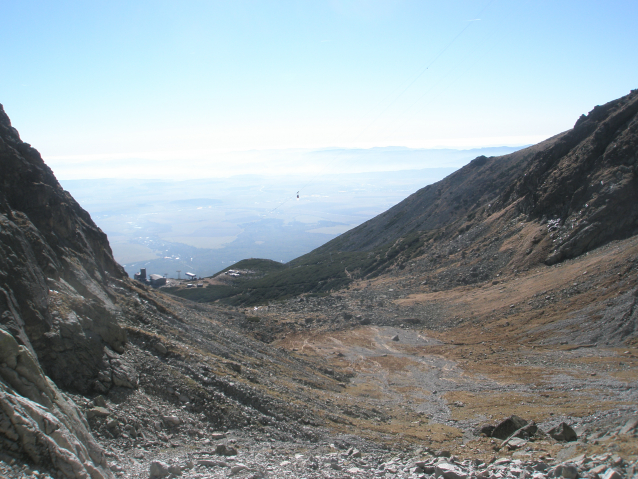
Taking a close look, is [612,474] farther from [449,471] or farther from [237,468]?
[237,468]

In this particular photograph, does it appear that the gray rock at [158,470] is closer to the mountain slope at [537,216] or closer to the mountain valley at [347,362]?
the mountain valley at [347,362]

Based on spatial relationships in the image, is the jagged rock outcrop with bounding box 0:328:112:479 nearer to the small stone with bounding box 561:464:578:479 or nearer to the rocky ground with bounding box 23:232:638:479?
the rocky ground with bounding box 23:232:638:479

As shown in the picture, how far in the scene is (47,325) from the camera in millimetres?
10562

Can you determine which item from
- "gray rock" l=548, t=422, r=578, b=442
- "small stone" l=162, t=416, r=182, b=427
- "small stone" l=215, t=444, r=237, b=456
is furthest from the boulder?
"small stone" l=162, t=416, r=182, b=427

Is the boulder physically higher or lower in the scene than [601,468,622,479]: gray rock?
lower

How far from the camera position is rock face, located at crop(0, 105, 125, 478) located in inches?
253

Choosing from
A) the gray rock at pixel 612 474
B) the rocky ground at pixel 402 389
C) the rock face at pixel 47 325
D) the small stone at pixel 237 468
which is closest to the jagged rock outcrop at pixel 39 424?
the rock face at pixel 47 325

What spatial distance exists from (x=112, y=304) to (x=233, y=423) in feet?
27.2

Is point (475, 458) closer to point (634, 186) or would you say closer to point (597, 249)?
point (597, 249)

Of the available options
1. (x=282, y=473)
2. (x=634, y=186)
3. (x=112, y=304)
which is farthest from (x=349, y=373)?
(x=634, y=186)

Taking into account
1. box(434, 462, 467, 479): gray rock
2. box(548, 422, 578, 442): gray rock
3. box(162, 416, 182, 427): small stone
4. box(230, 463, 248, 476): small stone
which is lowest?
box(548, 422, 578, 442): gray rock

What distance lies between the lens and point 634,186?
36906mm

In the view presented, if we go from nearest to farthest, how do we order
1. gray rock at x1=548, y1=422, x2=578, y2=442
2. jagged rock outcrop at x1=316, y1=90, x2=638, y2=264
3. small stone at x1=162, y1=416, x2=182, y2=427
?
small stone at x1=162, y1=416, x2=182, y2=427
gray rock at x1=548, y1=422, x2=578, y2=442
jagged rock outcrop at x1=316, y1=90, x2=638, y2=264

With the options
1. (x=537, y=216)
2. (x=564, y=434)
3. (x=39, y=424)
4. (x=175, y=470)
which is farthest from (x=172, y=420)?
(x=537, y=216)
